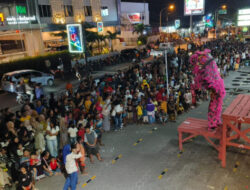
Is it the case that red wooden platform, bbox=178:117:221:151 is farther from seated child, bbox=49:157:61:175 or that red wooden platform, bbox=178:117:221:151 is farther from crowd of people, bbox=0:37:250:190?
seated child, bbox=49:157:61:175

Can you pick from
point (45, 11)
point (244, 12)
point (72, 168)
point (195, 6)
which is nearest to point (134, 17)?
point (195, 6)

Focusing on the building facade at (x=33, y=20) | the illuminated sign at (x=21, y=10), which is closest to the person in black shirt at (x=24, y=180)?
the building facade at (x=33, y=20)

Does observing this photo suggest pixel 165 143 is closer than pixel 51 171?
No

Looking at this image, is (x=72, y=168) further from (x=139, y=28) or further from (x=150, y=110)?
(x=139, y=28)

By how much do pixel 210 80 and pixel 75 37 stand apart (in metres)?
10.0

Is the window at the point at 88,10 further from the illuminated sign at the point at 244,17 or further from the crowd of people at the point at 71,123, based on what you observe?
the crowd of people at the point at 71,123

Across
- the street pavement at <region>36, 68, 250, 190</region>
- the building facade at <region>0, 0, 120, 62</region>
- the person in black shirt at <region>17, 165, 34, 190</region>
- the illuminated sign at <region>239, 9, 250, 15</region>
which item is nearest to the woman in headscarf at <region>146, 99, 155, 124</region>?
the street pavement at <region>36, 68, 250, 190</region>

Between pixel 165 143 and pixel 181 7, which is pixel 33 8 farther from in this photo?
pixel 181 7

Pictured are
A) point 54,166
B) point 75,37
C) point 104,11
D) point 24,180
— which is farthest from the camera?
point 104,11

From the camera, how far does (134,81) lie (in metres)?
14.3

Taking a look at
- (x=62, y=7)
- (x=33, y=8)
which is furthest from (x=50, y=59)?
(x=62, y=7)

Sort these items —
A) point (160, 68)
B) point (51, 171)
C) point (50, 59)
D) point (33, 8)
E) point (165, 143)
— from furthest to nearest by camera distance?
point (33, 8), point (50, 59), point (160, 68), point (165, 143), point (51, 171)

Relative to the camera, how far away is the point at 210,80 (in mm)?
7188

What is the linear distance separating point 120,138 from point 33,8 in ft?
71.3
